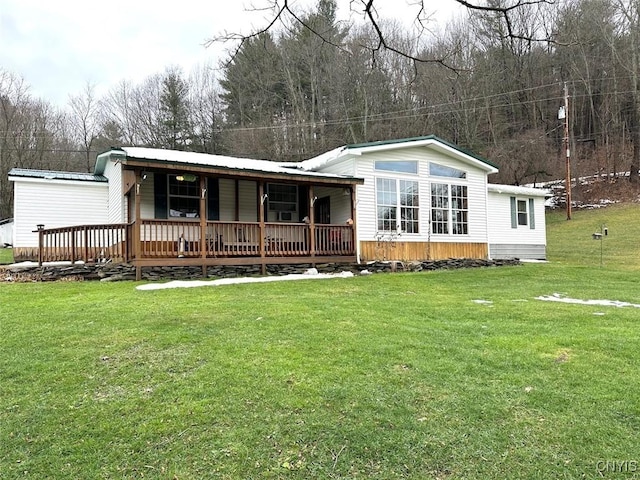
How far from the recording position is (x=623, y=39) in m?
28.6

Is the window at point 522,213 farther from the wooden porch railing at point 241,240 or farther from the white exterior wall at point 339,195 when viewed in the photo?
the wooden porch railing at point 241,240

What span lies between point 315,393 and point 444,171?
12938 mm

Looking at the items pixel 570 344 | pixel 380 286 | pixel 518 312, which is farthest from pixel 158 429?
pixel 380 286

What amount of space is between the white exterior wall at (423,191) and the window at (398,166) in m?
0.12

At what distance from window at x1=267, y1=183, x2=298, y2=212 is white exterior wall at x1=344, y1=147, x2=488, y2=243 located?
2.32 metres

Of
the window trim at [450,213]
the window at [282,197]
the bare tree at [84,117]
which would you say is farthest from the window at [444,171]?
the bare tree at [84,117]

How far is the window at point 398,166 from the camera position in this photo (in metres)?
14.0

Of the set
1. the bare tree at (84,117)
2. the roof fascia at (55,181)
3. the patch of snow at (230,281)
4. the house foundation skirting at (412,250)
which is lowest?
the patch of snow at (230,281)

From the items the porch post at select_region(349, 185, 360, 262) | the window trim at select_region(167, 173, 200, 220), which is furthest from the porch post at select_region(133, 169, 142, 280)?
the porch post at select_region(349, 185, 360, 262)

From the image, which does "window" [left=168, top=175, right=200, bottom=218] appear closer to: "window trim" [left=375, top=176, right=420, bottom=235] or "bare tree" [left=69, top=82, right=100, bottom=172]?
"window trim" [left=375, top=176, right=420, bottom=235]

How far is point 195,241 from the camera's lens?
1166cm

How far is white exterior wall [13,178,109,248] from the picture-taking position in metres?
13.6

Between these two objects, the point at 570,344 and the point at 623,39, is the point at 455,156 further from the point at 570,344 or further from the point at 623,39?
the point at 623,39

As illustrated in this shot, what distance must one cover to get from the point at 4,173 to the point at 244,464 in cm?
3103
